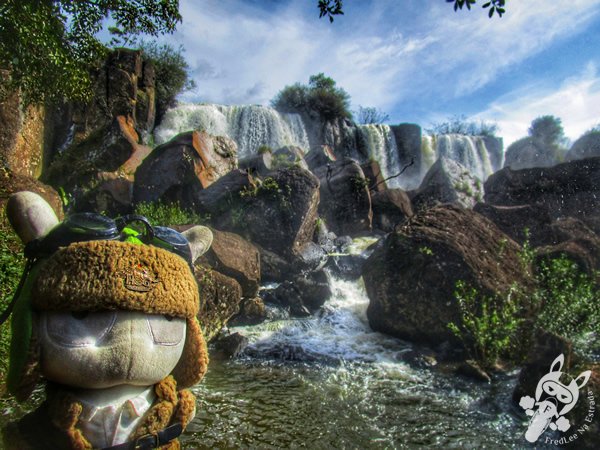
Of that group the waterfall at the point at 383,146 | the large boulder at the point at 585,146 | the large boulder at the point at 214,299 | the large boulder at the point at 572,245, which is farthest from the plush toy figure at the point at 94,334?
the large boulder at the point at 585,146

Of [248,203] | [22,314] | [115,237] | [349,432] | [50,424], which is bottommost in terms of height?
[349,432]

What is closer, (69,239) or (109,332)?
(109,332)

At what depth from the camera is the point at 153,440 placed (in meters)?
1.84

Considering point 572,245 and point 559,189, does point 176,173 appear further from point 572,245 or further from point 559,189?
point 559,189

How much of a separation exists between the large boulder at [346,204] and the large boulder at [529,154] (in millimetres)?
20873

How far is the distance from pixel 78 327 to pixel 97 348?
5.0 inches

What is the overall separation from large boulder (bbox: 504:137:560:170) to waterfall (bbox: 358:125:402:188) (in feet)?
36.2

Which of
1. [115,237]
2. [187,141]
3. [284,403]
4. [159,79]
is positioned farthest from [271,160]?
[115,237]

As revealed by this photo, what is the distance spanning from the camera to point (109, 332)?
1753 mm

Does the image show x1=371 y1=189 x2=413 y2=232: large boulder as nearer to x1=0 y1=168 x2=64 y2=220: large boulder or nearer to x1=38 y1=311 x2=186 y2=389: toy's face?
x1=0 y1=168 x2=64 y2=220: large boulder

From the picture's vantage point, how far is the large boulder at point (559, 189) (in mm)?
12680

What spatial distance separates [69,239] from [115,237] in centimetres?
20

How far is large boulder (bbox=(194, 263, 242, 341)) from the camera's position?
6.01 m

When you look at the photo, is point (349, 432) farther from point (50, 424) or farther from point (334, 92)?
point (334, 92)
